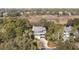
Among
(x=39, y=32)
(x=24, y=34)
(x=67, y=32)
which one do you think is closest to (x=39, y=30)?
(x=39, y=32)

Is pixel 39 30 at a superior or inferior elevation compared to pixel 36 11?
inferior

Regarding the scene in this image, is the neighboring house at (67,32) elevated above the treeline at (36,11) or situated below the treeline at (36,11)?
below

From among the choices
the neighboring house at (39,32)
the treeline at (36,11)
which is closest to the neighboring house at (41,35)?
the neighboring house at (39,32)

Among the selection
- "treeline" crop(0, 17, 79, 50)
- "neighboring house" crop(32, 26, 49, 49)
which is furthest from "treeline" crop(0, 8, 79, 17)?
"neighboring house" crop(32, 26, 49, 49)

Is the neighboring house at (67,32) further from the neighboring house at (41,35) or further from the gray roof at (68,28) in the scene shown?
the neighboring house at (41,35)

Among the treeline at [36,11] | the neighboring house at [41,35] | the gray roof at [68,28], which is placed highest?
the treeline at [36,11]

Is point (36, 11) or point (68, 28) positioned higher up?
point (36, 11)

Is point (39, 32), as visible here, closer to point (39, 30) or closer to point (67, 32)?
point (39, 30)

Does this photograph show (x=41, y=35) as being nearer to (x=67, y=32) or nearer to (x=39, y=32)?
(x=39, y=32)

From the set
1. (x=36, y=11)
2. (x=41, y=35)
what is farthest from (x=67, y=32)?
(x=36, y=11)

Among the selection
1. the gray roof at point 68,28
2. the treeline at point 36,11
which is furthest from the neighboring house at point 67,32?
the treeline at point 36,11

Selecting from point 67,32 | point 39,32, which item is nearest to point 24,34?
point 39,32
